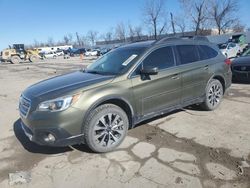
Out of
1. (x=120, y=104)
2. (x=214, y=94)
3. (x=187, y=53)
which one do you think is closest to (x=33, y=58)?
(x=214, y=94)

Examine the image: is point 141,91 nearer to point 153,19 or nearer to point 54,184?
point 54,184

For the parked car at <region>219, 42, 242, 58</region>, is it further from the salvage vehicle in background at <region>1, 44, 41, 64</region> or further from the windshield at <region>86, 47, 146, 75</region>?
the salvage vehicle in background at <region>1, 44, 41, 64</region>

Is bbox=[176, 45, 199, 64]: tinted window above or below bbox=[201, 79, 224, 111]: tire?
above

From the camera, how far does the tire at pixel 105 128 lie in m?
4.23

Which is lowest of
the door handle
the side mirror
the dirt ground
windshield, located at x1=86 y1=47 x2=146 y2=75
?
the dirt ground

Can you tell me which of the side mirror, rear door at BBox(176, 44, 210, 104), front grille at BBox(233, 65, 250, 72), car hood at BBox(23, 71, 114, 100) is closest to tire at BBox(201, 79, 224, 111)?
rear door at BBox(176, 44, 210, 104)

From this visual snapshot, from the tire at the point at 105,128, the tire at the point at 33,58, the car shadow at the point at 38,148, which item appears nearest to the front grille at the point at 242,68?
the tire at the point at 105,128

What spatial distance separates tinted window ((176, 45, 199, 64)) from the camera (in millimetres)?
5617

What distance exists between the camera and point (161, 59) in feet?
17.2

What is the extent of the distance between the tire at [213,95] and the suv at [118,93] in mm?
23

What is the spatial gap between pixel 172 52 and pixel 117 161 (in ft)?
8.32

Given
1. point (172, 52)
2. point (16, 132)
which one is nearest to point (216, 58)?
point (172, 52)

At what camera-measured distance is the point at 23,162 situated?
14.1 feet

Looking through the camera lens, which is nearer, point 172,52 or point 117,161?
point 117,161
